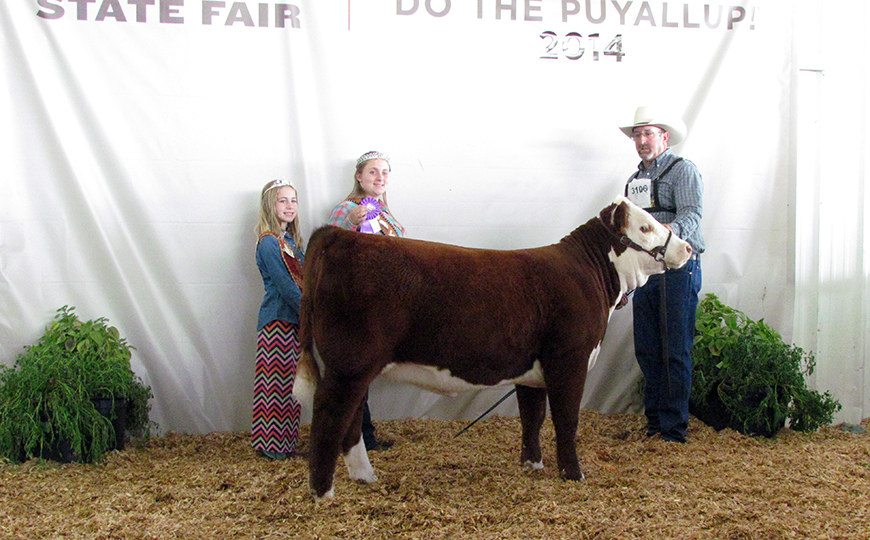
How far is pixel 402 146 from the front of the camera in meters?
3.82

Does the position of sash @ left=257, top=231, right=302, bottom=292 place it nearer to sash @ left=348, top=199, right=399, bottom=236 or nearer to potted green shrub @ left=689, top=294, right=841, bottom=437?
sash @ left=348, top=199, right=399, bottom=236

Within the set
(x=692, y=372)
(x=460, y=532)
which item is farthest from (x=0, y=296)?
(x=692, y=372)

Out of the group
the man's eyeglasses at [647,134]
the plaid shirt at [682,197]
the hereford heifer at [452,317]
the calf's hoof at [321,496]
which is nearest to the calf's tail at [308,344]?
the hereford heifer at [452,317]

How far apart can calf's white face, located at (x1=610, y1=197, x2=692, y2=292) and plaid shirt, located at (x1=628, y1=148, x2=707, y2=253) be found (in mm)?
416

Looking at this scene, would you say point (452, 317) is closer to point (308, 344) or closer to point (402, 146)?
point (308, 344)

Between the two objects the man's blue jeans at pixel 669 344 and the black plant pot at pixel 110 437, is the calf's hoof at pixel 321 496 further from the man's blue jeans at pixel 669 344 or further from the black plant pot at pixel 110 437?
the man's blue jeans at pixel 669 344

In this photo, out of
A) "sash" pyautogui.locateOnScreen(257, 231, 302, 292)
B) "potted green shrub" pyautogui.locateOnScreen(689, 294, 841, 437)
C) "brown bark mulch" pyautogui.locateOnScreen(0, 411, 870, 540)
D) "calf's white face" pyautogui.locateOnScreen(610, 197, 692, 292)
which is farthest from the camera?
"potted green shrub" pyautogui.locateOnScreen(689, 294, 841, 437)

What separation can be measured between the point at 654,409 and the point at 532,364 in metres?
1.28

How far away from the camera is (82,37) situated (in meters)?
3.54

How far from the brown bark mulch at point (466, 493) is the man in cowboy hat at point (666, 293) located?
20 cm

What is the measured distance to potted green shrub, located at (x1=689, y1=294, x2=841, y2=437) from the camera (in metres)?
3.61

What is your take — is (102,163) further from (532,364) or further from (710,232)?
(710,232)

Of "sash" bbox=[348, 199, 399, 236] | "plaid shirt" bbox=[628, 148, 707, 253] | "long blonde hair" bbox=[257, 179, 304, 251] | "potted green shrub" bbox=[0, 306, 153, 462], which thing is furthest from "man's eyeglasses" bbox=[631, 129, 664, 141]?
"potted green shrub" bbox=[0, 306, 153, 462]

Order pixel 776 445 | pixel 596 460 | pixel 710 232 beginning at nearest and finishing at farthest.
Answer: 1. pixel 596 460
2. pixel 776 445
3. pixel 710 232
